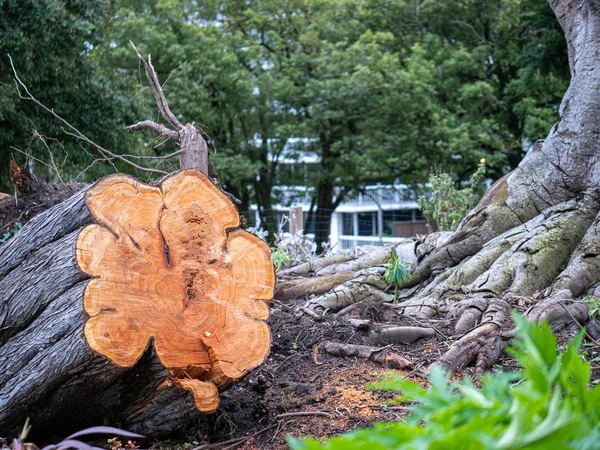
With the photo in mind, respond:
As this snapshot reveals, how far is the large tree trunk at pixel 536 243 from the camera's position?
5352 mm

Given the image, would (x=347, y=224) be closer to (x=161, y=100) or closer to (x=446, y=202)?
(x=446, y=202)

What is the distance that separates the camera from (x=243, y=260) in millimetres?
3777

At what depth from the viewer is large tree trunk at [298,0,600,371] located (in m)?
5.35

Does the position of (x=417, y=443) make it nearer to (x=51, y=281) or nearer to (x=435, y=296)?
(x=51, y=281)

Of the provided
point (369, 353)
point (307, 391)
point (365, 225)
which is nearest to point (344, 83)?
point (365, 225)

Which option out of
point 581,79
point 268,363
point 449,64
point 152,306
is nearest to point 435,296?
point 268,363

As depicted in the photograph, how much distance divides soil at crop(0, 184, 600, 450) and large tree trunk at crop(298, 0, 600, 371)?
42 centimetres

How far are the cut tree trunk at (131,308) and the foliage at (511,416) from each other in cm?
200

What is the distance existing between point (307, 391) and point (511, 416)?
2810 mm

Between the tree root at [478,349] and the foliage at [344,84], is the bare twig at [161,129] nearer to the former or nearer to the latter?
the tree root at [478,349]

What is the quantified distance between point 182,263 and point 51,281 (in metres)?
0.69

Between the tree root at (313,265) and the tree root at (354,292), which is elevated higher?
the tree root at (354,292)

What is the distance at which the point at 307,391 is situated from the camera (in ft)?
Answer: 13.7

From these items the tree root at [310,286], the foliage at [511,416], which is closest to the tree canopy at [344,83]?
the tree root at [310,286]
